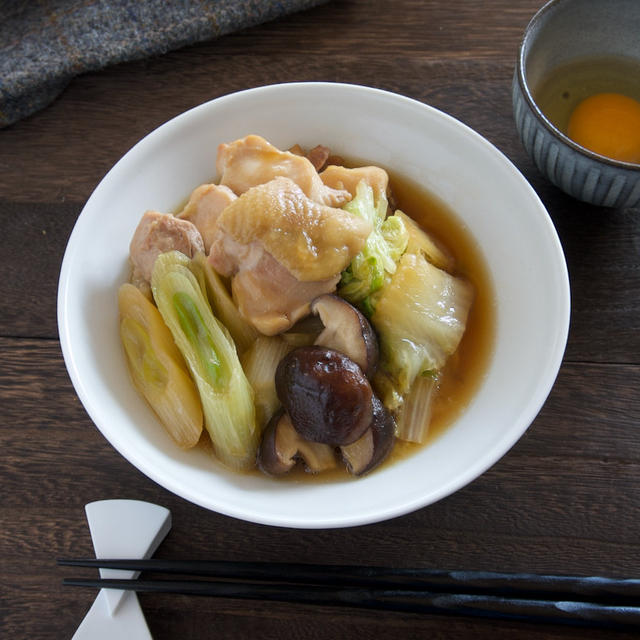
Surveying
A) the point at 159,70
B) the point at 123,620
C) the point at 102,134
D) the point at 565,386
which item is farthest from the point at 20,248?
the point at 565,386

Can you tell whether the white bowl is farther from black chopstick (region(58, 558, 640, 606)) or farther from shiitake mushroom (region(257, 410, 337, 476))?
black chopstick (region(58, 558, 640, 606))

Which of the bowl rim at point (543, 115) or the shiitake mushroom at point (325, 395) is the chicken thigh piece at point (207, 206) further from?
the bowl rim at point (543, 115)

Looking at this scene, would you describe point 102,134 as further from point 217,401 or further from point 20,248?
point 217,401

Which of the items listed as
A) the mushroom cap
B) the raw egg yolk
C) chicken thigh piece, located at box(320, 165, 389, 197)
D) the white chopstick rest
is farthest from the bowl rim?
the white chopstick rest

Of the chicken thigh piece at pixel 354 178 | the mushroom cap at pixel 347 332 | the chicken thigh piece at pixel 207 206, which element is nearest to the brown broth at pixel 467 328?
the chicken thigh piece at pixel 354 178

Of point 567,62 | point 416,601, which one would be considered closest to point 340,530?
point 416,601

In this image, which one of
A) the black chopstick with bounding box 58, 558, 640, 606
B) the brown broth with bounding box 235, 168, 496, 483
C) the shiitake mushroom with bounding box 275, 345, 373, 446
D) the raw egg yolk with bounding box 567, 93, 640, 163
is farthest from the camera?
the raw egg yolk with bounding box 567, 93, 640, 163

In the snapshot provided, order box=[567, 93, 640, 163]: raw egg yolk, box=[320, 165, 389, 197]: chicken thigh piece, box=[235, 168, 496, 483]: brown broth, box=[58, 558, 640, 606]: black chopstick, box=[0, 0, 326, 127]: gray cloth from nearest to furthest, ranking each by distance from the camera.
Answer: box=[58, 558, 640, 606]: black chopstick < box=[235, 168, 496, 483]: brown broth < box=[320, 165, 389, 197]: chicken thigh piece < box=[567, 93, 640, 163]: raw egg yolk < box=[0, 0, 326, 127]: gray cloth
